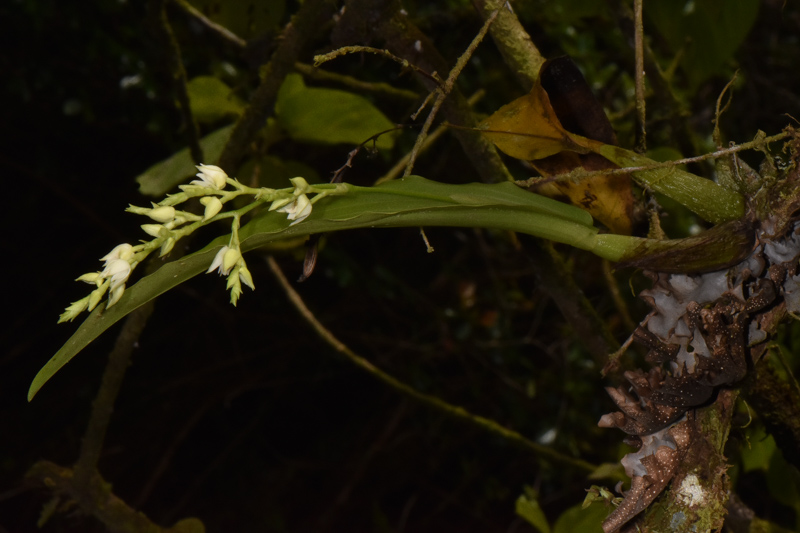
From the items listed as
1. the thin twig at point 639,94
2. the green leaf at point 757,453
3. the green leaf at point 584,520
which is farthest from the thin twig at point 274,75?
the green leaf at point 757,453

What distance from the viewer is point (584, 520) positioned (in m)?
0.62

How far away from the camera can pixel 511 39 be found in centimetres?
48

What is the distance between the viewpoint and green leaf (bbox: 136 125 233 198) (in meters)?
0.66

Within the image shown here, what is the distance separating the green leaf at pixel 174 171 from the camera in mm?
659

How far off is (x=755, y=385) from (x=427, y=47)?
36cm

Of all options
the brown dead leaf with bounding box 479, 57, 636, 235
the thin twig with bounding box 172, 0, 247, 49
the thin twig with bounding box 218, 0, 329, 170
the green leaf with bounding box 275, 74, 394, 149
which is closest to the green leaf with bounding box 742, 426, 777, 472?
the brown dead leaf with bounding box 479, 57, 636, 235

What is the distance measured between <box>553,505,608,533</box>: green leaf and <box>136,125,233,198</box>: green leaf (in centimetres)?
54

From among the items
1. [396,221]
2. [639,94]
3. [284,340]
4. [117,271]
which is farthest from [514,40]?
[284,340]

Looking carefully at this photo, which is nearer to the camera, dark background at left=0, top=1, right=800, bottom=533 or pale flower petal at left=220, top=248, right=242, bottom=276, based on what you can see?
pale flower petal at left=220, top=248, right=242, bottom=276

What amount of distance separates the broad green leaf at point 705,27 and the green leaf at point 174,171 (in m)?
0.52

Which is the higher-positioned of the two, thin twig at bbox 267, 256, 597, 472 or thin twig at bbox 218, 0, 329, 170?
thin twig at bbox 218, 0, 329, 170

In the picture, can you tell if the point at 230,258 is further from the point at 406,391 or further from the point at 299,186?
the point at 406,391

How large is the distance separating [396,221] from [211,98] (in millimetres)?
520

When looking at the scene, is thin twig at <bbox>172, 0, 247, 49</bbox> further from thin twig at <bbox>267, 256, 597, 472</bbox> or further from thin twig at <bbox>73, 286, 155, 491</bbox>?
thin twig at <bbox>73, 286, 155, 491</bbox>
